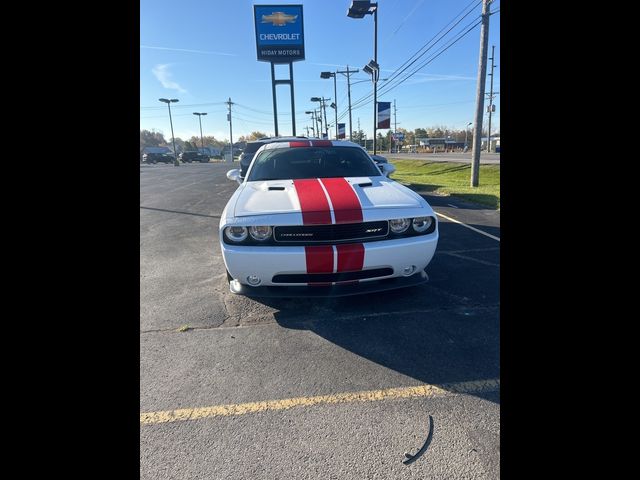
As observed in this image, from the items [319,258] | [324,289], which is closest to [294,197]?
[319,258]

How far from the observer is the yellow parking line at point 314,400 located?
6.21 feet

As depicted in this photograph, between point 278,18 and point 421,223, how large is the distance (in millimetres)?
21330

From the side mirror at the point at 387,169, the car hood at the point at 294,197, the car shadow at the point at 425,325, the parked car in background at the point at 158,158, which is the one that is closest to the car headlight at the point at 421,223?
the car hood at the point at 294,197

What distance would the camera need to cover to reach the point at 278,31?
19.9m

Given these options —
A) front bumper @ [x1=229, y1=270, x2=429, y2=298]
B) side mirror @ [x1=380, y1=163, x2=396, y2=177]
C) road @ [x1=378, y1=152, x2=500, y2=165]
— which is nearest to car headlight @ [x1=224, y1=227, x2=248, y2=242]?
front bumper @ [x1=229, y1=270, x2=429, y2=298]

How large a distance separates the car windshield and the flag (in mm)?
11458

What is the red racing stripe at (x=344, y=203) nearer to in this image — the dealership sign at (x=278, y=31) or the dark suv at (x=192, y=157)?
the dealership sign at (x=278, y=31)

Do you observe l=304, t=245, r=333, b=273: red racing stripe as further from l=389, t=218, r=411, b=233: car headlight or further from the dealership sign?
the dealership sign

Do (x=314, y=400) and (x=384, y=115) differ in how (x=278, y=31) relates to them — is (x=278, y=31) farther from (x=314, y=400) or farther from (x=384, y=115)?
(x=314, y=400)
